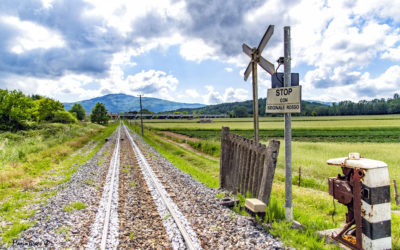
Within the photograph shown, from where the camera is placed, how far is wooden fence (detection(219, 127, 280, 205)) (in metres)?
5.59

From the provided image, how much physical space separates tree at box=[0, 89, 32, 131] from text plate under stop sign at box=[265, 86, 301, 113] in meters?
38.9

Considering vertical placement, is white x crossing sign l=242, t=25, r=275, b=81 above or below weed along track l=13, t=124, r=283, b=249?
above

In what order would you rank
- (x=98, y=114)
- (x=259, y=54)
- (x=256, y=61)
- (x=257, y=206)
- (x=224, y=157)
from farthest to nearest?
(x=98, y=114) → (x=224, y=157) → (x=256, y=61) → (x=259, y=54) → (x=257, y=206)

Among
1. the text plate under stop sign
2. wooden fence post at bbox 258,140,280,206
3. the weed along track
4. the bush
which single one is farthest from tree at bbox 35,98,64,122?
the text plate under stop sign

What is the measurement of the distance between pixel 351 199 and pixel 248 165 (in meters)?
3.09

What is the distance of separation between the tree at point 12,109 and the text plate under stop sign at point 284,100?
128 feet

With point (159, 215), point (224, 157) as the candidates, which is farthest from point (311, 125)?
point (159, 215)

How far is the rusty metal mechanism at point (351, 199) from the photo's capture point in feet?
12.4

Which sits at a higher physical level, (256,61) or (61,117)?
(256,61)

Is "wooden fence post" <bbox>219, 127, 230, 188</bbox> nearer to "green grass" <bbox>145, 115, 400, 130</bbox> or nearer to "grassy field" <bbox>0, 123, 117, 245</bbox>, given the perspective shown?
"grassy field" <bbox>0, 123, 117, 245</bbox>

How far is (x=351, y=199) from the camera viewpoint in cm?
394

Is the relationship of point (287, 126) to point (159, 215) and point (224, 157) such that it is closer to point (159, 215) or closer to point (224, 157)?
point (224, 157)

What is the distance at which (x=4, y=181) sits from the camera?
969 cm

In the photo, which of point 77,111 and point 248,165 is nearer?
point 248,165
